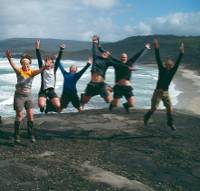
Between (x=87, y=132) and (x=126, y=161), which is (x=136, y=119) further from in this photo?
(x=126, y=161)

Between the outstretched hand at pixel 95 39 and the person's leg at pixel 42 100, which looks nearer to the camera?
the person's leg at pixel 42 100

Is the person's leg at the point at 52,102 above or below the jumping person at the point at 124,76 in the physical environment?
below

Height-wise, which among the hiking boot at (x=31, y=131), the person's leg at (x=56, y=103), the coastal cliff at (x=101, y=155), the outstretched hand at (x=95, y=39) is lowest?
the coastal cliff at (x=101, y=155)

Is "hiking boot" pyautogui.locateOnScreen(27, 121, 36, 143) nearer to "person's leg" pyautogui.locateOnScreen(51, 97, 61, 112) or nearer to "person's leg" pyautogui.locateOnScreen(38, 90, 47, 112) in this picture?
"person's leg" pyautogui.locateOnScreen(38, 90, 47, 112)

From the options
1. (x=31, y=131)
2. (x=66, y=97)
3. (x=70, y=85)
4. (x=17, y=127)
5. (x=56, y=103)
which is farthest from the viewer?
(x=66, y=97)

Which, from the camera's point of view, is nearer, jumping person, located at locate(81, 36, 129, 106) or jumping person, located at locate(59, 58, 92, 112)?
jumping person, located at locate(59, 58, 92, 112)

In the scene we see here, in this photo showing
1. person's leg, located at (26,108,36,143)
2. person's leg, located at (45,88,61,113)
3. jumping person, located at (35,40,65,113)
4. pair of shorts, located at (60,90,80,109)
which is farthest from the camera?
pair of shorts, located at (60,90,80,109)

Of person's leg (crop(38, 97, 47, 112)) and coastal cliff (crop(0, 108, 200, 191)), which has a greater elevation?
person's leg (crop(38, 97, 47, 112))

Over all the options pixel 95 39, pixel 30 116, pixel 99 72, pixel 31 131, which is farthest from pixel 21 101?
pixel 95 39

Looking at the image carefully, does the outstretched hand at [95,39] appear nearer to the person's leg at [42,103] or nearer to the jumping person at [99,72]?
the jumping person at [99,72]

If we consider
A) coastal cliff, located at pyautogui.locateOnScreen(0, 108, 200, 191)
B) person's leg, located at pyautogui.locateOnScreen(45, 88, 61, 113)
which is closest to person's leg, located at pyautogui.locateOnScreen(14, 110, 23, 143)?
coastal cliff, located at pyautogui.locateOnScreen(0, 108, 200, 191)

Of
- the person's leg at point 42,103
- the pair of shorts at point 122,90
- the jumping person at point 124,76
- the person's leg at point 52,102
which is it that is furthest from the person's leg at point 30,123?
the pair of shorts at point 122,90

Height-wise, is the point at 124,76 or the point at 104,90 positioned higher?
the point at 124,76

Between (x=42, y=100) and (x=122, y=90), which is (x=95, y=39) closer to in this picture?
(x=122, y=90)
